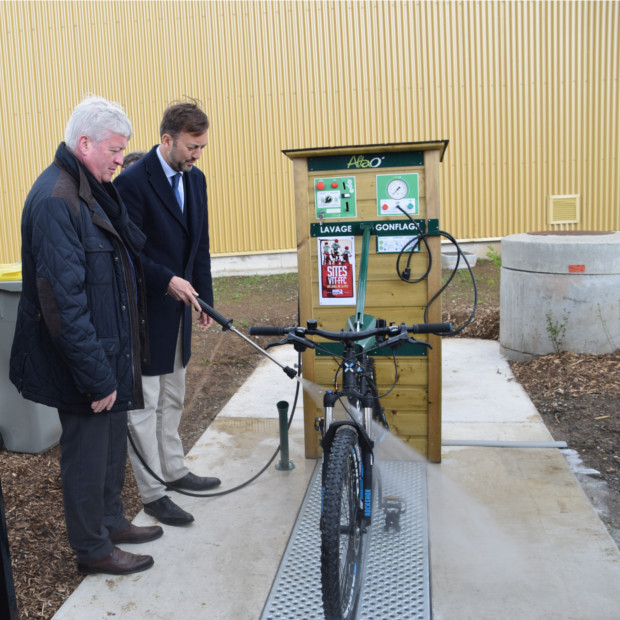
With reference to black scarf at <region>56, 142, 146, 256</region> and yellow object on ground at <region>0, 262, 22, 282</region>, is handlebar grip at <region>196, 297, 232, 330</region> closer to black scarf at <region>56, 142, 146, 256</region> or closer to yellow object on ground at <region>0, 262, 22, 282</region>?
black scarf at <region>56, 142, 146, 256</region>

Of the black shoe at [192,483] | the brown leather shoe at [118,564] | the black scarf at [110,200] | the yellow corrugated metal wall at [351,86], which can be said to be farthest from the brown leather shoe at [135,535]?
the yellow corrugated metal wall at [351,86]

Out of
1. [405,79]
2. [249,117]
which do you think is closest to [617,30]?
[405,79]

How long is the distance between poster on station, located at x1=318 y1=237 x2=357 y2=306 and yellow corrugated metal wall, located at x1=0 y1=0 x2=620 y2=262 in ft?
25.7

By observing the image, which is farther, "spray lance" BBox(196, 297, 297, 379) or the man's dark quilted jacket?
"spray lance" BBox(196, 297, 297, 379)

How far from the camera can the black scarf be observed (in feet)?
8.95

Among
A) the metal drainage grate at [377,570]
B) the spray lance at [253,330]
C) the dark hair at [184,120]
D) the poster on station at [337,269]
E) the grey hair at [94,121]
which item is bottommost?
the metal drainage grate at [377,570]

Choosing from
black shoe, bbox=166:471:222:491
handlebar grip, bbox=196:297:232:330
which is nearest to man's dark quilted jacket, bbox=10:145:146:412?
handlebar grip, bbox=196:297:232:330

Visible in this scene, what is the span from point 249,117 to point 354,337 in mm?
9523

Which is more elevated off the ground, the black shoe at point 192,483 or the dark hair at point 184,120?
the dark hair at point 184,120

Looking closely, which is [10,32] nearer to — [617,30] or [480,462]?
[617,30]

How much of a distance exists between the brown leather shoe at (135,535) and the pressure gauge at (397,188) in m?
2.15

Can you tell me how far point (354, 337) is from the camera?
104 inches

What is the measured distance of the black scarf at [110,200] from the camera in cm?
273

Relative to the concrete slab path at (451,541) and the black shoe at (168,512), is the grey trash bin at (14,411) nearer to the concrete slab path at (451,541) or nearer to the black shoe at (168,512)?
the concrete slab path at (451,541)
